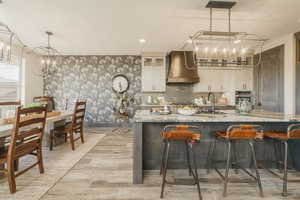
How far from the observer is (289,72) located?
11.9 feet

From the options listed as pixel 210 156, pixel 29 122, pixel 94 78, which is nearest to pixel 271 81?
pixel 210 156

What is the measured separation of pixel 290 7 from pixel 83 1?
10.0ft

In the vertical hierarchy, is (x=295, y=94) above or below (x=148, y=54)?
below

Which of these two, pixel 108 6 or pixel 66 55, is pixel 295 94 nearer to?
pixel 108 6

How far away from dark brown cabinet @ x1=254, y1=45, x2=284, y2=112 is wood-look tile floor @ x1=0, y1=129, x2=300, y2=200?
2122 mm

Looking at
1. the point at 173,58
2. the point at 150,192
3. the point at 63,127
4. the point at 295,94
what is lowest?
the point at 150,192

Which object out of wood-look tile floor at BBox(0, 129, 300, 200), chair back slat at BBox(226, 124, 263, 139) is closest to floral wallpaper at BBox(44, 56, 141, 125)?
wood-look tile floor at BBox(0, 129, 300, 200)

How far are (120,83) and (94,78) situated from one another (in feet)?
2.95

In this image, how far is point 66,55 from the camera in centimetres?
562

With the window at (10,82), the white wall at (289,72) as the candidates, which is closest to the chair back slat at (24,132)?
the window at (10,82)

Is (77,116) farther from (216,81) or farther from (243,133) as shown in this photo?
(216,81)

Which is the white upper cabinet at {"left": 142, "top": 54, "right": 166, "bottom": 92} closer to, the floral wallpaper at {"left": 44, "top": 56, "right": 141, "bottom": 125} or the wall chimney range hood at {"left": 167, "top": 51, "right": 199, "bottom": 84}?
the wall chimney range hood at {"left": 167, "top": 51, "right": 199, "bottom": 84}

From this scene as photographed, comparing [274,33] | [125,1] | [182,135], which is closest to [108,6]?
[125,1]

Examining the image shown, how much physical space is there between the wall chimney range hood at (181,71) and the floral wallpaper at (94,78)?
1.15 meters
